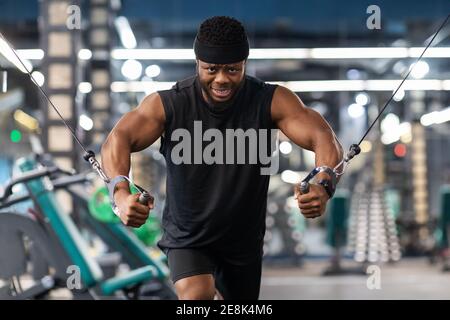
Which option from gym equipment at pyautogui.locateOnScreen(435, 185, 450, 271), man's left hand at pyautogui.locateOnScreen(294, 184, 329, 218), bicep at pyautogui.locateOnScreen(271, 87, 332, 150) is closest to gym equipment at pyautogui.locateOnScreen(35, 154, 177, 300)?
bicep at pyautogui.locateOnScreen(271, 87, 332, 150)

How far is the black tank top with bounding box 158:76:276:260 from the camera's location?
2307 mm

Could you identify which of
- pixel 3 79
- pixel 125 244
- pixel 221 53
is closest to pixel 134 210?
pixel 221 53

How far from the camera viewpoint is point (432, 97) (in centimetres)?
969

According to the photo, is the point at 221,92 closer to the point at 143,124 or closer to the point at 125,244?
the point at 143,124

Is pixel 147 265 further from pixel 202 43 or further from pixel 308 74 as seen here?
pixel 308 74

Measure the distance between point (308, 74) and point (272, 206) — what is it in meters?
1.57

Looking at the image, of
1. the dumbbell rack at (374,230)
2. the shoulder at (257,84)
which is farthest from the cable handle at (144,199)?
the dumbbell rack at (374,230)

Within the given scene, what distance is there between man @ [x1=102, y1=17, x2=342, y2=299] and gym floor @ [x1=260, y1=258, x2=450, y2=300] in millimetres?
3078

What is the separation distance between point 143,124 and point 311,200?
2.00 feet

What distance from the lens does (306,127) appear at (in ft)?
7.50

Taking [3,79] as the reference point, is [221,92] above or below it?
below

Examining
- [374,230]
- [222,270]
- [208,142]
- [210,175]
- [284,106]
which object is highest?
[374,230]
